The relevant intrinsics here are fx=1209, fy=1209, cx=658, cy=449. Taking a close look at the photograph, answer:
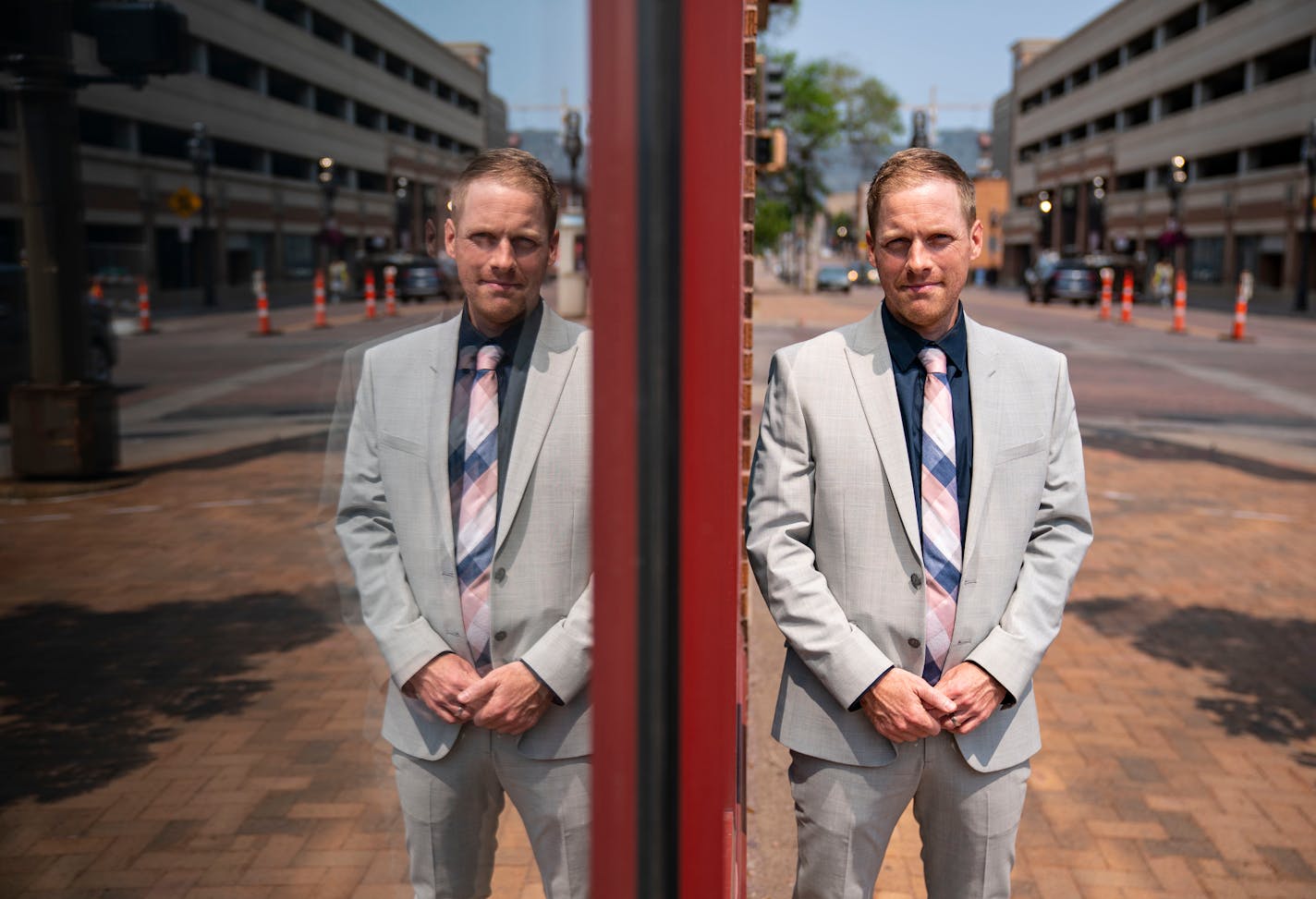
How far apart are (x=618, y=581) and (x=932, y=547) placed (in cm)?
104

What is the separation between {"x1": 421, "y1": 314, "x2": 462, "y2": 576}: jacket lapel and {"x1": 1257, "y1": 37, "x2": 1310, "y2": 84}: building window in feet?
149

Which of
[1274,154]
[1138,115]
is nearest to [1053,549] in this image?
[1274,154]

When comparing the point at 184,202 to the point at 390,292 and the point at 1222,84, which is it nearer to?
the point at 390,292

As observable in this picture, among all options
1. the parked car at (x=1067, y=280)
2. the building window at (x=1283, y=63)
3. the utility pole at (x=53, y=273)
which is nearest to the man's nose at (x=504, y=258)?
the utility pole at (x=53, y=273)

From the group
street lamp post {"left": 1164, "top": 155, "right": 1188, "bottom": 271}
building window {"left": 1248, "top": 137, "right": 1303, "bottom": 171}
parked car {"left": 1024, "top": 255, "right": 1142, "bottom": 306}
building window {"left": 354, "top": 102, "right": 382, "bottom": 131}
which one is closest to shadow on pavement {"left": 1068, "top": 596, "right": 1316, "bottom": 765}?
building window {"left": 354, "top": 102, "right": 382, "bottom": 131}

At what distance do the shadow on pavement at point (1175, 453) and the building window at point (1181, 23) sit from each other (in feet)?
123

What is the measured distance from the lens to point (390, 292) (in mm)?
1477

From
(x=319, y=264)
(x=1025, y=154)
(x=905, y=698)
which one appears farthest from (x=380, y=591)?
(x=1025, y=154)

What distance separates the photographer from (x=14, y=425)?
5.58 ft

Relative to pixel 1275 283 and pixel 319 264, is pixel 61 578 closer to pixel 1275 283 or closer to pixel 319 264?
pixel 319 264

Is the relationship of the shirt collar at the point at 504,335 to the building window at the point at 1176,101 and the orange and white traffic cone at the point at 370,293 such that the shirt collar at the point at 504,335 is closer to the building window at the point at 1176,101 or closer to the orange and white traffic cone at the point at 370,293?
the orange and white traffic cone at the point at 370,293

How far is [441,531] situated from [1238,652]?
186 inches

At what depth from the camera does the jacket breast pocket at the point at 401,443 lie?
1448 millimetres

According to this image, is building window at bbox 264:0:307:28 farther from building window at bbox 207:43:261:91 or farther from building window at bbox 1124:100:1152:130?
building window at bbox 1124:100:1152:130
